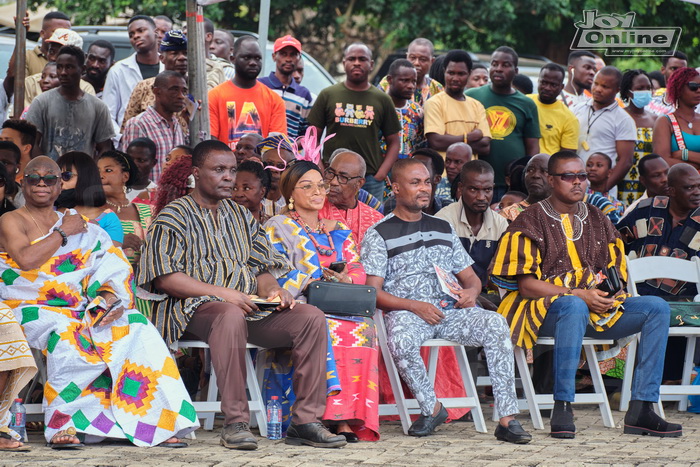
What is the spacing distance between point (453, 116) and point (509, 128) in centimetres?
58

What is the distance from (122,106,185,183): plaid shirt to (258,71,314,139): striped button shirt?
1.39 m

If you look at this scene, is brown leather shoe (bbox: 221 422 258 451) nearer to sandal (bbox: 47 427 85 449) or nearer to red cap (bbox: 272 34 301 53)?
sandal (bbox: 47 427 85 449)

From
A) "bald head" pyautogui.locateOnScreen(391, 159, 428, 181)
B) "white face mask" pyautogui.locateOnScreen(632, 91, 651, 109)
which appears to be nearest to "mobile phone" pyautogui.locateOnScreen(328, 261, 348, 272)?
"bald head" pyautogui.locateOnScreen(391, 159, 428, 181)

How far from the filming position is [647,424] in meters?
6.68

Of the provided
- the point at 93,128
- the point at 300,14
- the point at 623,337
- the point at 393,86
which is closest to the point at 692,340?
the point at 623,337

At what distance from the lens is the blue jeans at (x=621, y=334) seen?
6.65 metres

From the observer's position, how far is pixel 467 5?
19.7 metres

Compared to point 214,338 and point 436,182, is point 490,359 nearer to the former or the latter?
point 214,338

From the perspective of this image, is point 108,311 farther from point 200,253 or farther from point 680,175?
point 680,175

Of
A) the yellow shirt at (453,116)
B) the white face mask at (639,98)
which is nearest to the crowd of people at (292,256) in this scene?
the yellow shirt at (453,116)

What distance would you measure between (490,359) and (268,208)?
2142 mm

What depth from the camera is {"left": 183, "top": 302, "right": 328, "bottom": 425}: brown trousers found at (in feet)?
19.6

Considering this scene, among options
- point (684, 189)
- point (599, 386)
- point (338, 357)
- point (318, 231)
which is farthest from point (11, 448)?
point (684, 189)

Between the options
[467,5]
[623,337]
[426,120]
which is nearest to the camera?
[623,337]
